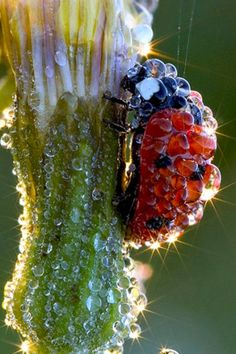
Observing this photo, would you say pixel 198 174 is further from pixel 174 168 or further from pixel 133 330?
pixel 133 330

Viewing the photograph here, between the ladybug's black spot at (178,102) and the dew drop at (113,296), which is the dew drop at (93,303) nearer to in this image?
the dew drop at (113,296)

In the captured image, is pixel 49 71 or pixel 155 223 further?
pixel 49 71

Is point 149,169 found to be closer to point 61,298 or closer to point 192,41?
point 61,298

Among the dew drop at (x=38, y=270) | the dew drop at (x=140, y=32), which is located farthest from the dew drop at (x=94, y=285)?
the dew drop at (x=140, y=32)

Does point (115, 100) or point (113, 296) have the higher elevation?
point (115, 100)

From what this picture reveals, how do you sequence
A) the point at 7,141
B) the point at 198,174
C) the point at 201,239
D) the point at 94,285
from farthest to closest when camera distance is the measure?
the point at 201,239 → the point at 7,141 → the point at 94,285 → the point at 198,174

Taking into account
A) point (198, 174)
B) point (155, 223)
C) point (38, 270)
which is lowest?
point (38, 270)

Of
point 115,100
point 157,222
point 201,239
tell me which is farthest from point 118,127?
point 201,239

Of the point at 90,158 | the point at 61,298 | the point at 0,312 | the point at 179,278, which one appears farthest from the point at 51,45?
the point at 179,278
